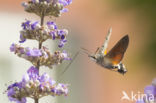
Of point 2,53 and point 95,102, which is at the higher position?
point 2,53

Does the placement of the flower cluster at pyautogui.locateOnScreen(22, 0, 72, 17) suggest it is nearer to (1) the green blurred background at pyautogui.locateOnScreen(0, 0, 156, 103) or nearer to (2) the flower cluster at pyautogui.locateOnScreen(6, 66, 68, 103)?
(2) the flower cluster at pyautogui.locateOnScreen(6, 66, 68, 103)

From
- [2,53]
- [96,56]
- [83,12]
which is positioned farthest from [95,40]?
[96,56]

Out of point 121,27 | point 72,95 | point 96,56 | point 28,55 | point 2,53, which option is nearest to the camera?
point 28,55

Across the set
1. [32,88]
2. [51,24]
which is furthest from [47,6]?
[32,88]

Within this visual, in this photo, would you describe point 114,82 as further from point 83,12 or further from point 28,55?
point 28,55

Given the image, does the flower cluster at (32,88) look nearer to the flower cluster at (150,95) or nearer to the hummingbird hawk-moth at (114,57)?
the hummingbird hawk-moth at (114,57)

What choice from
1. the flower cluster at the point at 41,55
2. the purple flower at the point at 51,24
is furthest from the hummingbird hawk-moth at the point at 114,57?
the purple flower at the point at 51,24

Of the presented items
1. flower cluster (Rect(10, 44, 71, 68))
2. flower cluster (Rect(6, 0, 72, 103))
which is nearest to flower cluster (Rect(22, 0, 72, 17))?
flower cluster (Rect(6, 0, 72, 103))
